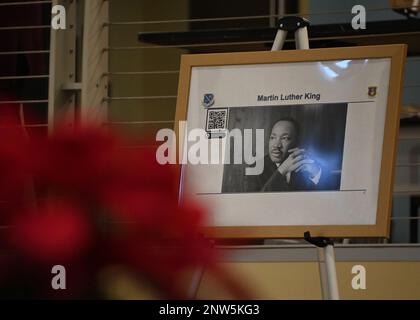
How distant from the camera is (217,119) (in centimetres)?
230

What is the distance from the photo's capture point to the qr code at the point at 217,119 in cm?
229

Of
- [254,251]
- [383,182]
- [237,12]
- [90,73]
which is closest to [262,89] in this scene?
[383,182]

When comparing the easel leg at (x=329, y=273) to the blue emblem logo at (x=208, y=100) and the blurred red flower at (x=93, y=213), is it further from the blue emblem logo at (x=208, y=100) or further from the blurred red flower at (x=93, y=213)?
the blurred red flower at (x=93, y=213)

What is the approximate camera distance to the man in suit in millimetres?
2180

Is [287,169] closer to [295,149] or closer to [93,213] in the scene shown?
[295,149]

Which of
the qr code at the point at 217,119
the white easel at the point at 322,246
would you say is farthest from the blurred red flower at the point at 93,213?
the qr code at the point at 217,119

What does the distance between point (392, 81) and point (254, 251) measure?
934mm

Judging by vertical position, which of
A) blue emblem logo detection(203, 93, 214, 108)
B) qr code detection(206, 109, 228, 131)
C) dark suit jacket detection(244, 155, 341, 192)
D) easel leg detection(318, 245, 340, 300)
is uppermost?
blue emblem logo detection(203, 93, 214, 108)

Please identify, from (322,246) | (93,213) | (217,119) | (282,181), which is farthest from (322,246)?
(93,213)

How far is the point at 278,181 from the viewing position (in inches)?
87.0

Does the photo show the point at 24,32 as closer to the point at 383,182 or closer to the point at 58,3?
the point at 58,3

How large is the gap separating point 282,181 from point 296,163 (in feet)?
0.17

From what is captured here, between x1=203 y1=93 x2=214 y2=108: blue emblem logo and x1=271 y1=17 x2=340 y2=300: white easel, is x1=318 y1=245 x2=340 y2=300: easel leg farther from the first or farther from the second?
x1=203 y1=93 x2=214 y2=108: blue emblem logo

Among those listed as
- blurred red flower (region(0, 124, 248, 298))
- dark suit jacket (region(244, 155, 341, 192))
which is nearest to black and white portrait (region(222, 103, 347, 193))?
dark suit jacket (region(244, 155, 341, 192))
